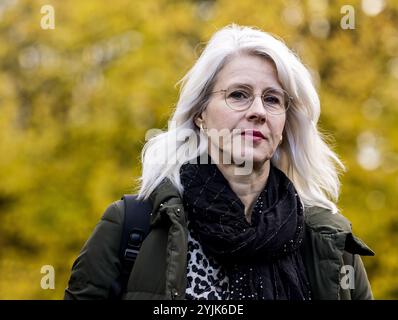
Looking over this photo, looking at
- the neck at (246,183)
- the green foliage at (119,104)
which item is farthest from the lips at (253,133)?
the green foliage at (119,104)

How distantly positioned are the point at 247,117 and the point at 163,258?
60 cm

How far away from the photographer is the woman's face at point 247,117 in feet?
9.46

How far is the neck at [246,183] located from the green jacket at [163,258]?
22cm

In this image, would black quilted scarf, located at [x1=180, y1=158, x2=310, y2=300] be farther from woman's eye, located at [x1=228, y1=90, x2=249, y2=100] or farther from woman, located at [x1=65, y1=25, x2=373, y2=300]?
woman's eye, located at [x1=228, y1=90, x2=249, y2=100]

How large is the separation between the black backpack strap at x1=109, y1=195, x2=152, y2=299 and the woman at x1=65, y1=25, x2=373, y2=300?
0.02 meters

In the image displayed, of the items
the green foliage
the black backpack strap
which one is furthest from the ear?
the green foliage

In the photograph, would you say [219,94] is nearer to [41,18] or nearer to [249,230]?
[249,230]

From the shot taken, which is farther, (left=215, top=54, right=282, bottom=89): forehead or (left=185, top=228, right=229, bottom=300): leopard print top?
(left=215, top=54, right=282, bottom=89): forehead

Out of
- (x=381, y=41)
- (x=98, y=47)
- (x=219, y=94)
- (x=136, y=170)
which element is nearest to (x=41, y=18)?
(x=98, y=47)

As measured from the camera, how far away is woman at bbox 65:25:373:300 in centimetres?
271

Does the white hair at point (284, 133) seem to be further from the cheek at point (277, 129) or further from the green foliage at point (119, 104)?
the green foliage at point (119, 104)

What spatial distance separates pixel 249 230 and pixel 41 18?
24.3ft

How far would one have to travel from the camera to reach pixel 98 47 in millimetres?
9266
